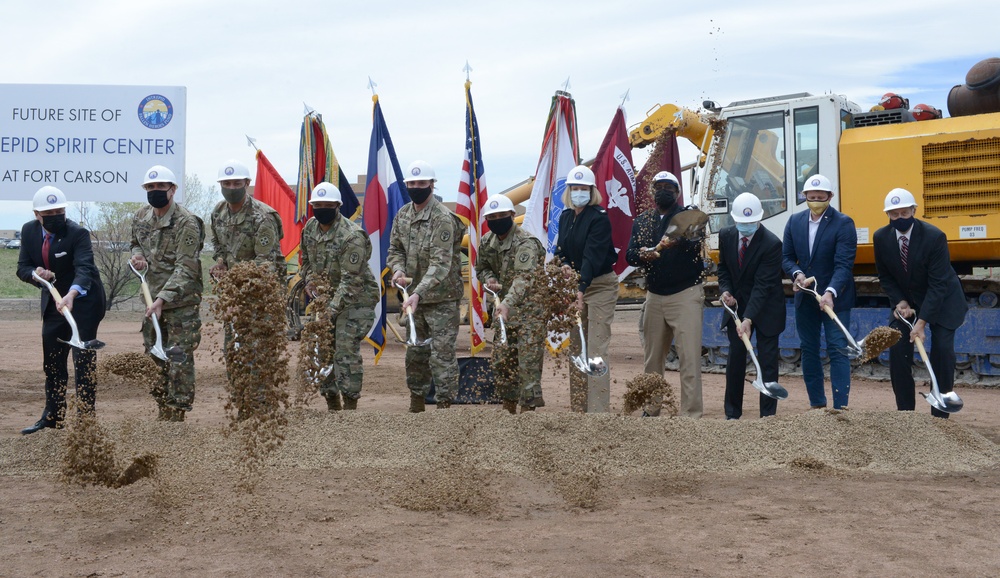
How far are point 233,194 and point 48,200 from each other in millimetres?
1409

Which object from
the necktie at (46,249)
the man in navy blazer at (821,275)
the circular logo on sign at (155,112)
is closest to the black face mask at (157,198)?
the necktie at (46,249)

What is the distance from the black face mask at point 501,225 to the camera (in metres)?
8.69

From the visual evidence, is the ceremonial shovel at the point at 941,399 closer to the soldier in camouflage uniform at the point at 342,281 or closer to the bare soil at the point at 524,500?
the bare soil at the point at 524,500

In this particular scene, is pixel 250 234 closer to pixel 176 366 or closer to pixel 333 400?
pixel 176 366

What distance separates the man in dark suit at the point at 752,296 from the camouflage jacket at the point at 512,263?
157 cm

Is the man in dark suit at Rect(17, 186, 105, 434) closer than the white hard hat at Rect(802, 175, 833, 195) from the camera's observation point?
Yes

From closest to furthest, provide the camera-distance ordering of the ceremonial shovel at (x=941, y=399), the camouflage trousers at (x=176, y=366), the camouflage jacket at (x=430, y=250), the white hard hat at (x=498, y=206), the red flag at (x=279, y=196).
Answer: the ceremonial shovel at (x=941, y=399), the camouflage trousers at (x=176, y=366), the camouflage jacket at (x=430, y=250), the white hard hat at (x=498, y=206), the red flag at (x=279, y=196)

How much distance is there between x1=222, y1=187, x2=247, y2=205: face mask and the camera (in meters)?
8.38

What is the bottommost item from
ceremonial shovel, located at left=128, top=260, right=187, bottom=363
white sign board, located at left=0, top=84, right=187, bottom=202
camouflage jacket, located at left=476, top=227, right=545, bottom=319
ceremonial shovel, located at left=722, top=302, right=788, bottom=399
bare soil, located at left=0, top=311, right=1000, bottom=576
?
bare soil, located at left=0, top=311, right=1000, bottom=576

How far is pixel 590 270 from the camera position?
27.2 ft

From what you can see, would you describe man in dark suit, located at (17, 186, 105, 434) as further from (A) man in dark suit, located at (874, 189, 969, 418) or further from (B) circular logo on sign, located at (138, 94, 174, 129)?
(A) man in dark suit, located at (874, 189, 969, 418)

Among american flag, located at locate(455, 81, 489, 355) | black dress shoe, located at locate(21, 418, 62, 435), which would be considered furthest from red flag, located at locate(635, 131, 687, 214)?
black dress shoe, located at locate(21, 418, 62, 435)

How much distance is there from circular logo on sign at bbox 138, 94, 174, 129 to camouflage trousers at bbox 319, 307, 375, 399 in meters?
6.58

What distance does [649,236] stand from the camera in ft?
28.0
